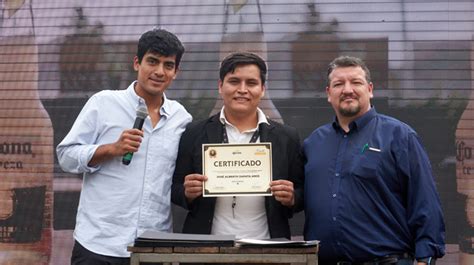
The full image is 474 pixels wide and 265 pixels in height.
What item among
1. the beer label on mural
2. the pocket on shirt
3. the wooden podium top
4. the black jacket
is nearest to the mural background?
the beer label on mural

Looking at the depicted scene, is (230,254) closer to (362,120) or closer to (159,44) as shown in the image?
(362,120)

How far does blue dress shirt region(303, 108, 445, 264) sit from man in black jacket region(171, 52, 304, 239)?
0.18 m

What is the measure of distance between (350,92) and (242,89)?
476 millimetres

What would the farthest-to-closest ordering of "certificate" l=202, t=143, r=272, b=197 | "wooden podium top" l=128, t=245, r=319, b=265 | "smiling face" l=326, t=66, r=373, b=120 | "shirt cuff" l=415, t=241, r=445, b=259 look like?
"smiling face" l=326, t=66, r=373, b=120
"certificate" l=202, t=143, r=272, b=197
"shirt cuff" l=415, t=241, r=445, b=259
"wooden podium top" l=128, t=245, r=319, b=265

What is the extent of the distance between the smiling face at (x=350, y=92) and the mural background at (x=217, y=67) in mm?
1051

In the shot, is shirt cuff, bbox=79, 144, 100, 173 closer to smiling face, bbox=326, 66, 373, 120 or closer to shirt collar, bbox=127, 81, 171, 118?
shirt collar, bbox=127, 81, 171, 118

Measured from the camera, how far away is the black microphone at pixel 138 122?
3.12m

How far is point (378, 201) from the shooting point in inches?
122

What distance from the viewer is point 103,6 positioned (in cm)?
453

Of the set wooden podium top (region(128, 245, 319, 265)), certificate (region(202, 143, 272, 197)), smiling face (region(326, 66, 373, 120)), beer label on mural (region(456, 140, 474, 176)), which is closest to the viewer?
wooden podium top (region(128, 245, 319, 265))

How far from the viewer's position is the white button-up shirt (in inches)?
125

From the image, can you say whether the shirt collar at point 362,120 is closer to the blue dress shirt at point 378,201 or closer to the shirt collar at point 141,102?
the blue dress shirt at point 378,201

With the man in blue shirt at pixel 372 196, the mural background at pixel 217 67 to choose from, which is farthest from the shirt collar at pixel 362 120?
the mural background at pixel 217 67

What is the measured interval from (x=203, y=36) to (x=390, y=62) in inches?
44.8
